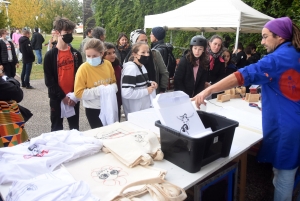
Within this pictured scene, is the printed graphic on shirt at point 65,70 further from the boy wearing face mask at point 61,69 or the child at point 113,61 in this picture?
the child at point 113,61

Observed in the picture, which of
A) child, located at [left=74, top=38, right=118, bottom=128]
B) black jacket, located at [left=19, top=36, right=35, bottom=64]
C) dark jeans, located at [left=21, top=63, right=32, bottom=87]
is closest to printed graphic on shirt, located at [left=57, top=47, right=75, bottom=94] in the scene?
child, located at [left=74, top=38, right=118, bottom=128]

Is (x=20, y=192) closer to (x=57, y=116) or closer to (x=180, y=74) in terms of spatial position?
(x=57, y=116)

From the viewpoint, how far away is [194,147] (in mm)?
Result: 1392

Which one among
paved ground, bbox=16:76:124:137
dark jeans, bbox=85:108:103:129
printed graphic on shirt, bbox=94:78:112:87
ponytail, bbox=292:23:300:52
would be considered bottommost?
paved ground, bbox=16:76:124:137

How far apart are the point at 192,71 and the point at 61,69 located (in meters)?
1.61

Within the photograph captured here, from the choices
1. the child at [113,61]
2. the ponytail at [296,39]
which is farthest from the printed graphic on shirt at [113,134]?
the ponytail at [296,39]

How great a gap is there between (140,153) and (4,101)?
1231 millimetres

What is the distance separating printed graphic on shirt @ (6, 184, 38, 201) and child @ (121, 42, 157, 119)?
160 centimetres

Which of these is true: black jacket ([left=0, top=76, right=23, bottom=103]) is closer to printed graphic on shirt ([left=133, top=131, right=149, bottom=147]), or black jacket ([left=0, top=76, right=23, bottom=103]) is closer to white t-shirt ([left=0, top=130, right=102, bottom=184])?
white t-shirt ([left=0, top=130, right=102, bottom=184])

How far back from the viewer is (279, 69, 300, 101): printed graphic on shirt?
65.9 inches

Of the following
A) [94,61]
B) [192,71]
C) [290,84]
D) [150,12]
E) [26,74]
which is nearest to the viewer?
A: [290,84]

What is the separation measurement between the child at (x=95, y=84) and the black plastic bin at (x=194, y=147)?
1.15 m

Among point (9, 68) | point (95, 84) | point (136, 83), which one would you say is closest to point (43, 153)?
point (95, 84)

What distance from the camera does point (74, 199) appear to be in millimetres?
1122
